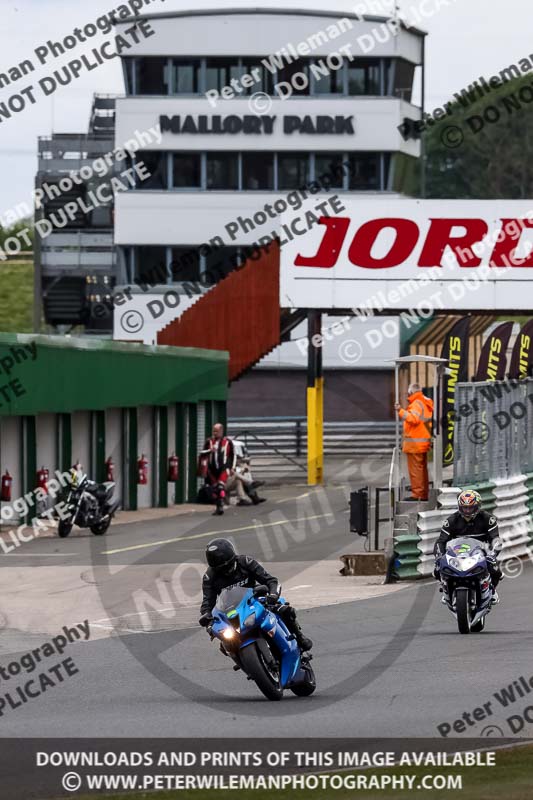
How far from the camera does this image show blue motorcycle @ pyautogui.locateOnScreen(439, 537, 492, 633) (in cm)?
1590

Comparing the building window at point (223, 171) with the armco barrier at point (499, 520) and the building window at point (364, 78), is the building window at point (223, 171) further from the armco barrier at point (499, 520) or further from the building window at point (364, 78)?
the armco barrier at point (499, 520)

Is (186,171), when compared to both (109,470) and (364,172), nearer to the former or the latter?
(364,172)

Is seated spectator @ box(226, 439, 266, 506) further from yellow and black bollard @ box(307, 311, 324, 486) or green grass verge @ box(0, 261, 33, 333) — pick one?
green grass verge @ box(0, 261, 33, 333)

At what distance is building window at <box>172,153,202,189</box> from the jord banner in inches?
1166

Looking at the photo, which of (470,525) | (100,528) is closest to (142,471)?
(100,528)

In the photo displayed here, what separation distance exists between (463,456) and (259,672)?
1129 cm

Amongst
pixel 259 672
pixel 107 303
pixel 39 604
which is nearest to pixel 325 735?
pixel 259 672

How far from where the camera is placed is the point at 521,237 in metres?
37.8

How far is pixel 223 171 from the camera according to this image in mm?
67375

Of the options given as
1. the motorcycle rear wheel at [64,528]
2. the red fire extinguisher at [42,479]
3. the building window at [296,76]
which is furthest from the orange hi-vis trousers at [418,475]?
the building window at [296,76]

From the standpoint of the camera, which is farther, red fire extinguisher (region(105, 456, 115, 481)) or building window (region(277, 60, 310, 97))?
building window (region(277, 60, 310, 97))

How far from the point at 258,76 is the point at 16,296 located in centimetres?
4107

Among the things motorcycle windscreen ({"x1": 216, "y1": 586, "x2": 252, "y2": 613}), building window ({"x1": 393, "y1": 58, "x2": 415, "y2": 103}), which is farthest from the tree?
Answer: motorcycle windscreen ({"x1": 216, "y1": 586, "x2": 252, "y2": 613})

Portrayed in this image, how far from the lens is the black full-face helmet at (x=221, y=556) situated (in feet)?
39.4
